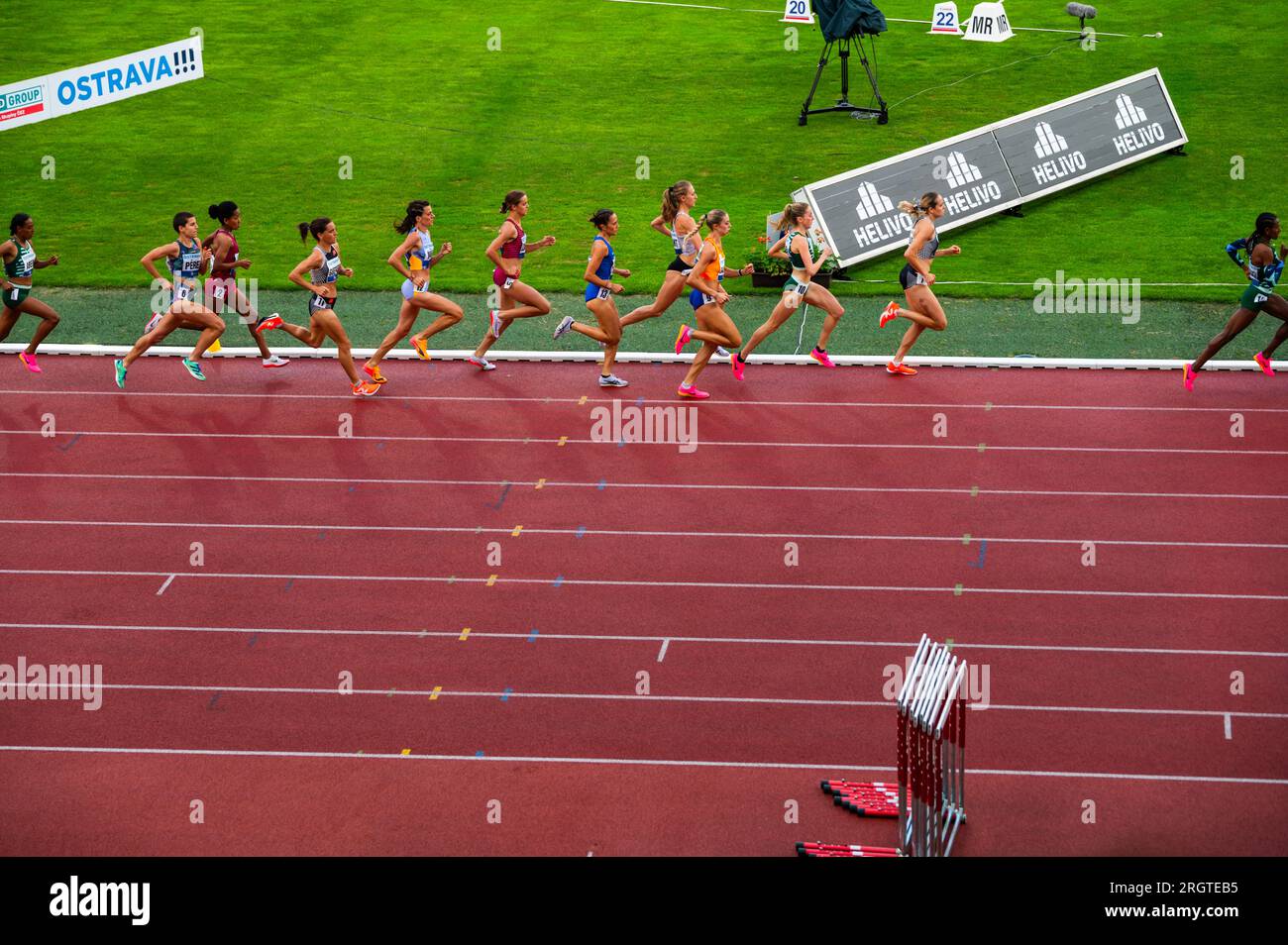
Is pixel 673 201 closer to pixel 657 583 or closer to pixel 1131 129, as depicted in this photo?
pixel 657 583

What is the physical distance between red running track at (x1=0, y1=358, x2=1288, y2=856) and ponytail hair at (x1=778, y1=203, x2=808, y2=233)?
144 centimetres

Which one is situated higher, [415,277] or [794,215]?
[794,215]

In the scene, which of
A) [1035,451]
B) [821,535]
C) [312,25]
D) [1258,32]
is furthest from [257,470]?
[1258,32]

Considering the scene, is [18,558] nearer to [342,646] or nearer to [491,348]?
[342,646]

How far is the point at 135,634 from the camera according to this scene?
10500 millimetres

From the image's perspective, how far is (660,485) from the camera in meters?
12.6

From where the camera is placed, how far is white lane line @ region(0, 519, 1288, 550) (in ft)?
37.9

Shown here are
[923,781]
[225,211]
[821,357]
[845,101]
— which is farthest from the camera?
[845,101]

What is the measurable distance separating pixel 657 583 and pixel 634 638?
2.63 feet

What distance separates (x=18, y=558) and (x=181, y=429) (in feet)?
8.20

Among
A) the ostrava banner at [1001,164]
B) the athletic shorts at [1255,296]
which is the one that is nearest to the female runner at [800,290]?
the ostrava banner at [1001,164]

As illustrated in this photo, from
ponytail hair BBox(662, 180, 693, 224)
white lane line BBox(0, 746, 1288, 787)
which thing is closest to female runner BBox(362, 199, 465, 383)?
ponytail hair BBox(662, 180, 693, 224)

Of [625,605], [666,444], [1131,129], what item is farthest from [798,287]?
[1131,129]

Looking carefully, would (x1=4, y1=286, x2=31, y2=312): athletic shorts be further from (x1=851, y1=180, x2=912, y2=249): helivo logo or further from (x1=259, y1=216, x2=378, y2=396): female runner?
(x1=851, y1=180, x2=912, y2=249): helivo logo
